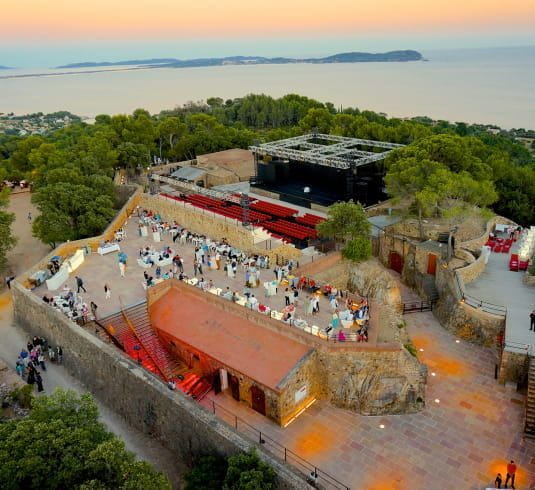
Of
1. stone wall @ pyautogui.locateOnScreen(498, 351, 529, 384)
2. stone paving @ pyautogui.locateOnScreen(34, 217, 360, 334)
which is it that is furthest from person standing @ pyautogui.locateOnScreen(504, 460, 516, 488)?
stone paving @ pyautogui.locateOnScreen(34, 217, 360, 334)

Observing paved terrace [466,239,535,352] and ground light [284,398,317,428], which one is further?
paved terrace [466,239,535,352]

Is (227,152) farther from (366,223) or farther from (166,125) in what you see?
(366,223)

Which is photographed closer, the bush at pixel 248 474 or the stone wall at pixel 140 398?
the bush at pixel 248 474

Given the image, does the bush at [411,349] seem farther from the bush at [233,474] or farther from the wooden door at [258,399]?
the bush at [233,474]

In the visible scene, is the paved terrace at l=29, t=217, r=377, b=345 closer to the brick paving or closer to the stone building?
the brick paving

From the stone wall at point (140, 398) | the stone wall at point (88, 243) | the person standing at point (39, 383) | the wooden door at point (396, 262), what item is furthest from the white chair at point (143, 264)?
the wooden door at point (396, 262)

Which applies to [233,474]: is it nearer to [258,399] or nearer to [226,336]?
[258,399]
